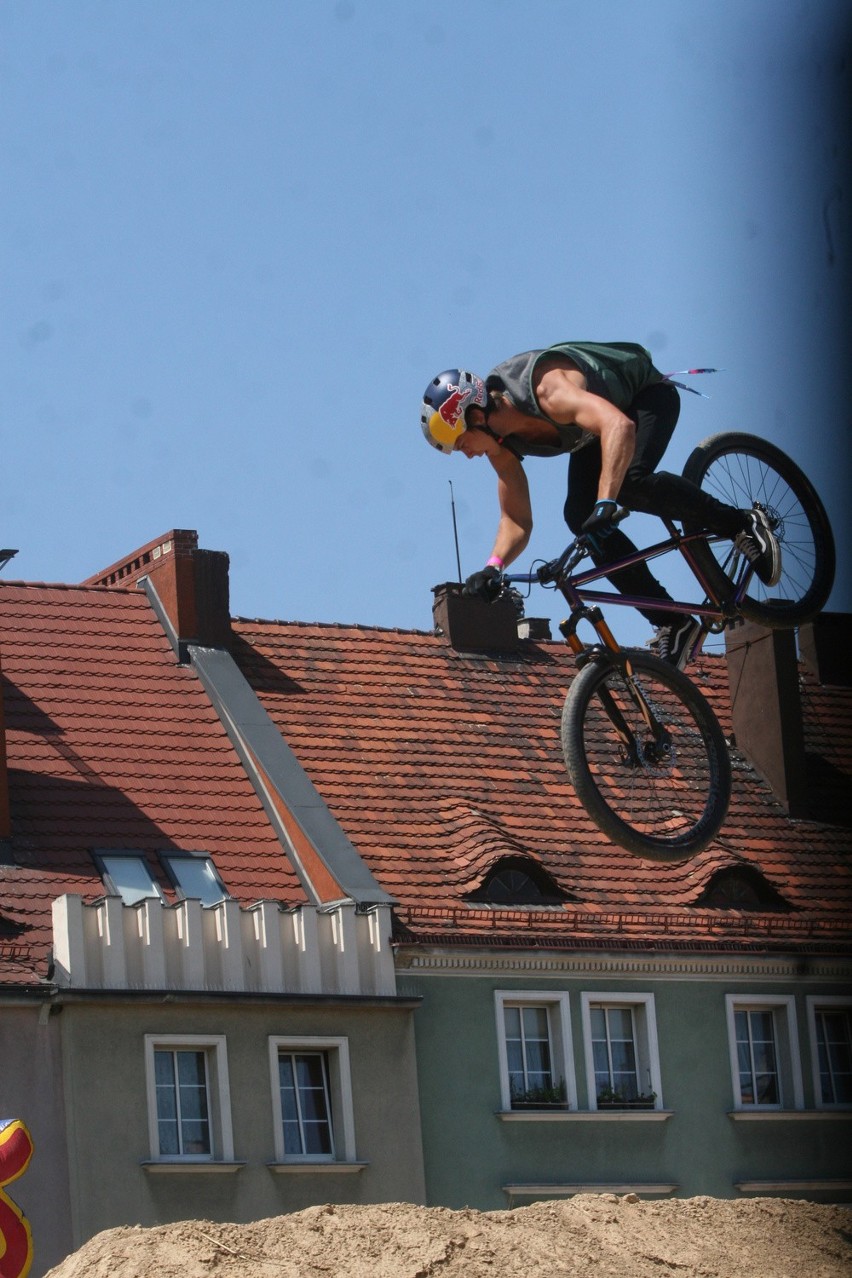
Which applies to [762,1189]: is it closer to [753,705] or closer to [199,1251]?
[753,705]

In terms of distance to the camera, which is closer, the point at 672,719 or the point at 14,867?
the point at 672,719

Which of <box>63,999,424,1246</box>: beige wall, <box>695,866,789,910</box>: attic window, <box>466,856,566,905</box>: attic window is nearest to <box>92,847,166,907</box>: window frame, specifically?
<box>63,999,424,1246</box>: beige wall

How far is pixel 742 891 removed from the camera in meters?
39.2

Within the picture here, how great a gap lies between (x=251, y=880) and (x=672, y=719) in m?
16.8

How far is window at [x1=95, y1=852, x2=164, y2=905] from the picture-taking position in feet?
112

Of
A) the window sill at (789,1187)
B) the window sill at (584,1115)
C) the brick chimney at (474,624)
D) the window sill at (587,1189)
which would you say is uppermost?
the brick chimney at (474,624)

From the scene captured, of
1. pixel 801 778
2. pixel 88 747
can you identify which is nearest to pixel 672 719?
pixel 88 747

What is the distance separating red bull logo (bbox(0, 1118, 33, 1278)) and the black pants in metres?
10.7

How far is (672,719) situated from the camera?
19328 millimetres

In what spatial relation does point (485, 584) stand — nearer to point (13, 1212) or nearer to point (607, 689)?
point (607, 689)

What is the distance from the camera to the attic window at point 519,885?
121ft

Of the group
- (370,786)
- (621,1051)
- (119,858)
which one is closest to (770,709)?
(370,786)

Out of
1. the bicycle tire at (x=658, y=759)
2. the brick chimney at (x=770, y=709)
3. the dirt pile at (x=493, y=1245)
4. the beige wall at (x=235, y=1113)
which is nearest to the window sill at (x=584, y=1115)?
the beige wall at (x=235, y=1113)

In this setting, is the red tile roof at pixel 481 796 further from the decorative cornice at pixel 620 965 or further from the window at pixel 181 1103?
the window at pixel 181 1103
